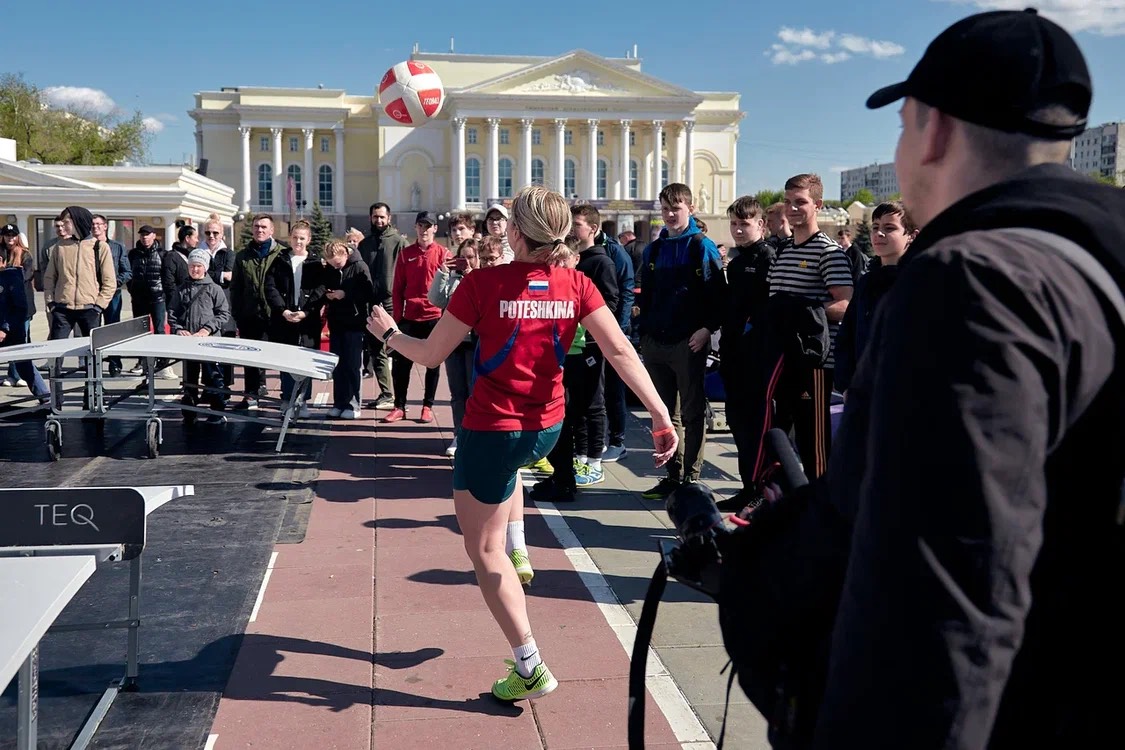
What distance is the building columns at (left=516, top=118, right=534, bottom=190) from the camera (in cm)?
8938

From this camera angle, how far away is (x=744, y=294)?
22.3 feet

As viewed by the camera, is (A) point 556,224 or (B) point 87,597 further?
(B) point 87,597

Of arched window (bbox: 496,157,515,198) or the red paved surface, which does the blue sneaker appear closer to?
the red paved surface

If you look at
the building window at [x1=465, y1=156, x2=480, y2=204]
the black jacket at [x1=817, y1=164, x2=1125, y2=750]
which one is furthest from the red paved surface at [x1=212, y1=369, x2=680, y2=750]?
the building window at [x1=465, y1=156, x2=480, y2=204]

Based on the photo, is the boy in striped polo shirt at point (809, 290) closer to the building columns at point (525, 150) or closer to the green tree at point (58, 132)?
the green tree at point (58, 132)

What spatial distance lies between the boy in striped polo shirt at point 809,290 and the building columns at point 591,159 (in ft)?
281

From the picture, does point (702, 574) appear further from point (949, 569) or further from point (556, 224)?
point (556, 224)

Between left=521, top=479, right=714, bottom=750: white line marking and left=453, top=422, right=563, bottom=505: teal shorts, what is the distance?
86 cm

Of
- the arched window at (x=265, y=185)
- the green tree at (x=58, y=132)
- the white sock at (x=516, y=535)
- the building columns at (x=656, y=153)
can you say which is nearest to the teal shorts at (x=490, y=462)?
the white sock at (x=516, y=535)

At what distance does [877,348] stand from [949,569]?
12.5 inches

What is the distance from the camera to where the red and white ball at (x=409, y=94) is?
46.0 ft

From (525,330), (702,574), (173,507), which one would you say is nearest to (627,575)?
(525,330)

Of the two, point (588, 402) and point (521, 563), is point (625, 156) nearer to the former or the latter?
point (588, 402)

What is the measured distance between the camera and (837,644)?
4.23ft
